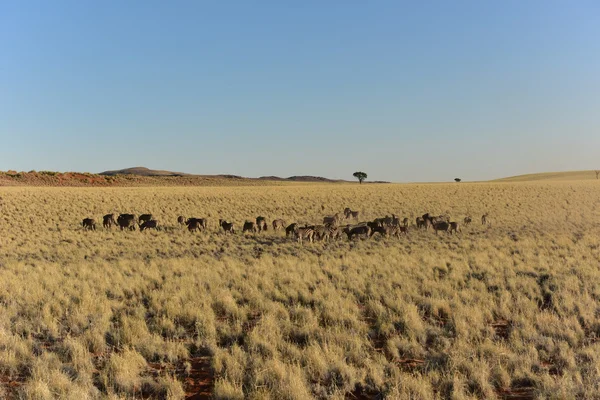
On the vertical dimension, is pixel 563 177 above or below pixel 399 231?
above

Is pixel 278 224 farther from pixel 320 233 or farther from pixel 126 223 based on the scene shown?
pixel 126 223

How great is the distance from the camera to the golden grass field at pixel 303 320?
20.4 ft

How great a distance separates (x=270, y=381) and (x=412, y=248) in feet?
45.3

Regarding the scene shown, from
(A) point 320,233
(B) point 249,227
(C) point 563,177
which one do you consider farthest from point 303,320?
(C) point 563,177

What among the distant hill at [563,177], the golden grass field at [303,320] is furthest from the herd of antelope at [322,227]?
the distant hill at [563,177]

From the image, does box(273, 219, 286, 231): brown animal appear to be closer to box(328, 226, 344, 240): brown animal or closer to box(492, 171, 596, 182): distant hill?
box(328, 226, 344, 240): brown animal

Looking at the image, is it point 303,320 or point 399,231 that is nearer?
point 303,320

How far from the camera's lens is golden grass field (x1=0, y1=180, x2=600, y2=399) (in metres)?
6.22

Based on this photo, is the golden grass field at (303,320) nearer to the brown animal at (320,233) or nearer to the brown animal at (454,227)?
the brown animal at (320,233)

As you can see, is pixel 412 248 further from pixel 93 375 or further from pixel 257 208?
pixel 257 208

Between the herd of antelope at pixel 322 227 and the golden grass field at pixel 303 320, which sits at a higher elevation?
the herd of antelope at pixel 322 227

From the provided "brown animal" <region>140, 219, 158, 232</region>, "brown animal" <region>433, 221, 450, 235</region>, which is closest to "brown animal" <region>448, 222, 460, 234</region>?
"brown animal" <region>433, 221, 450, 235</region>

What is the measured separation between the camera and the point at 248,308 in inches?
393

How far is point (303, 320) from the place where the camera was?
8930 mm
